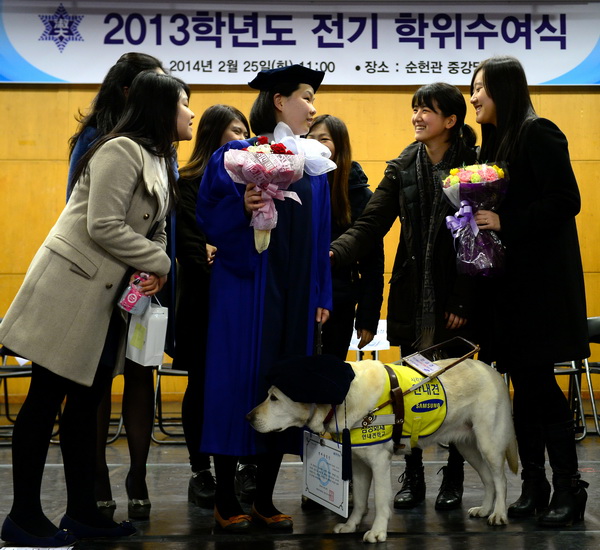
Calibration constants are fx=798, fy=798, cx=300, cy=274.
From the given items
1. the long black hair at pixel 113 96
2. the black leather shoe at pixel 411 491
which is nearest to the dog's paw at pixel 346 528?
the black leather shoe at pixel 411 491

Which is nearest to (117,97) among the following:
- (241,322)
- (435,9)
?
(241,322)

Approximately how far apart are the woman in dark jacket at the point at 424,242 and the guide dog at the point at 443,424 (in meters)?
0.23

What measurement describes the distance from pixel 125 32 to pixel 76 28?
0.42m

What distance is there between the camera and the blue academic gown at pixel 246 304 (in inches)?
112

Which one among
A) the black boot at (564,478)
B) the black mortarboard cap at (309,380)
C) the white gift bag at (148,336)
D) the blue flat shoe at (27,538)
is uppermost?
the white gift bag at (148,336)

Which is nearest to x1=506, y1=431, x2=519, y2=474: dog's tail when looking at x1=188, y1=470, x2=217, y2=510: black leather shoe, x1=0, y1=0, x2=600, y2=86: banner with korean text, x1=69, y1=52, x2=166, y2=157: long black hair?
x1=188, y1=470, x2=217, y2=510: black leather shoe

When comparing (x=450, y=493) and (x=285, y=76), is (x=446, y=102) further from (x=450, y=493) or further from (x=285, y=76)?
(x=450, y=493)

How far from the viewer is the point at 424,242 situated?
134 inches

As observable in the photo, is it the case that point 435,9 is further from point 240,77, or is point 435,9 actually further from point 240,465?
point 240,465

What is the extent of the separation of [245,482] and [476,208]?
1.68 metres

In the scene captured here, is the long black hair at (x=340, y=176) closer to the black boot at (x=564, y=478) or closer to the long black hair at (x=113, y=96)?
the long black hair at (x=113, y=96)

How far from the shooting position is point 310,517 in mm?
3238

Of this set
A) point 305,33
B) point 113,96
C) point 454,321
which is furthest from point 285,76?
point 305,33

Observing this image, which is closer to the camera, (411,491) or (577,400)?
(411,491)
